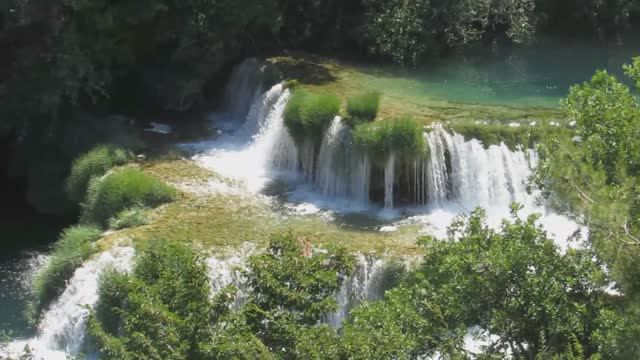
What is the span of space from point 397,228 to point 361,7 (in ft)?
29.9

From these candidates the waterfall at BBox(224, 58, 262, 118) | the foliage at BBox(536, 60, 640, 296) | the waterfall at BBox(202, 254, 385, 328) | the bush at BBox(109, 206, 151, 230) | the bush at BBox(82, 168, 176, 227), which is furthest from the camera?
the waterfall at BBox(224, 58, 262, 118)

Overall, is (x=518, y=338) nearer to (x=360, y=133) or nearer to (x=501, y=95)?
(x=360, y=133)

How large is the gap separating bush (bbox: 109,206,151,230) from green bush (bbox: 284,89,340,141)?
11.0 feet

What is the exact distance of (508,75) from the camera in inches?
860

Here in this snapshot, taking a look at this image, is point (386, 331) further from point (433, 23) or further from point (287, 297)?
point (433, 23)

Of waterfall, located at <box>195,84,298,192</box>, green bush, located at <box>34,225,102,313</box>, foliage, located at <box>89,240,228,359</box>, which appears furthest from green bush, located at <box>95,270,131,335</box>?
waterfall, located at <box>195,84,298,192</box>

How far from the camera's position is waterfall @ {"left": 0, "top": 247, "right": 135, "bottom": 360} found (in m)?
13.9

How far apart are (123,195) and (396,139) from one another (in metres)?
4.73

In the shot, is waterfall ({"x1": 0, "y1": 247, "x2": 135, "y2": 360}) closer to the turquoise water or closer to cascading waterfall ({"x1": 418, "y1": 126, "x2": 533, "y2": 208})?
cascading waterfall ({"x1": 418, "y1": 126, "x2": 533, "y2": 208})

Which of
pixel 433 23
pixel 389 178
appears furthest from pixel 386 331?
pixel 433 23

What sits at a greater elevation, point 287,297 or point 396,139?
point 396,139

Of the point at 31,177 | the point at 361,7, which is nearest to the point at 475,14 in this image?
the point at 361,7

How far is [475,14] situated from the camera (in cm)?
2283

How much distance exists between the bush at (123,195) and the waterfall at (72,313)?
5.74 ft
